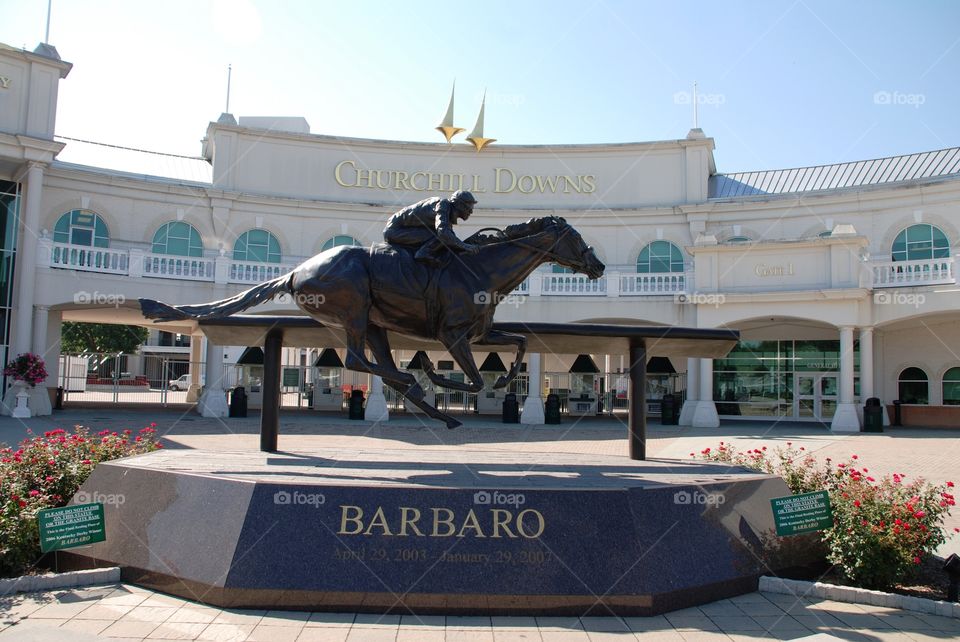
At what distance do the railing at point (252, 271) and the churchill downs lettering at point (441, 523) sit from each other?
2079 cm

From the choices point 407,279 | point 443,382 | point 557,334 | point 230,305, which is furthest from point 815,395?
point 230,305

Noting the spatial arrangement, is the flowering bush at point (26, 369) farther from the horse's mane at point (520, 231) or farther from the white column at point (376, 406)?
the horse's mane at point (520, 231)

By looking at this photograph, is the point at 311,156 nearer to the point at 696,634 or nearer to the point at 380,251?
the point at 380,251

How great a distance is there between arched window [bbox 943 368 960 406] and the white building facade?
0.21 feet

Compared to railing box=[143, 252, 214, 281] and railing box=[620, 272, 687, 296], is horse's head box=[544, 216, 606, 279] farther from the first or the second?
railing box=[143, 252, 214, 281]

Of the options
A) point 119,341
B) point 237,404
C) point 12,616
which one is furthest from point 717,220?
point 119,341

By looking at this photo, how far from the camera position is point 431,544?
5.74 m

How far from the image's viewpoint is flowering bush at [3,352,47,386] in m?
22.0

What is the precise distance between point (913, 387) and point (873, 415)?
179 inches

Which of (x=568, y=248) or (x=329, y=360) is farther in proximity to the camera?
(x=329, y=360)

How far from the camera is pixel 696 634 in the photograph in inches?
209

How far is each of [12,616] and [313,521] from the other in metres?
2.43

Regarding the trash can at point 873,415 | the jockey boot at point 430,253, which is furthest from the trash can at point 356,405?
the jockey boot at point 430,253

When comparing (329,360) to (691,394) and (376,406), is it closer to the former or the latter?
(376,406)
